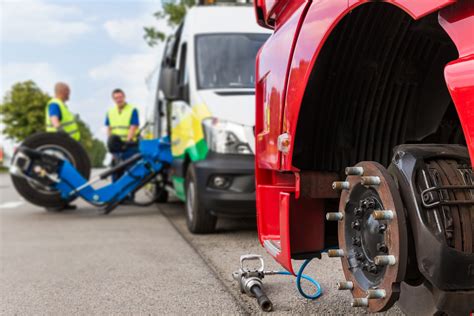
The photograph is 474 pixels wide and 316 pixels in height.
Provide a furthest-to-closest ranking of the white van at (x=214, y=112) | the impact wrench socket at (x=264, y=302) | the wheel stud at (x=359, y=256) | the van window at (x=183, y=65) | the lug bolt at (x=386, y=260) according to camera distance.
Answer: the van window at (x=183, y=65) < the white van at (x=214, y=112) < the impact wrench socket at (x=264, y=302) < the wheel stud at (x=359, y=256) < the lug bolt at (x=386, y=260)

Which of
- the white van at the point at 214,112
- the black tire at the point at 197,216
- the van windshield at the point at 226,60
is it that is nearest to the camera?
the white van at the point at 214,112

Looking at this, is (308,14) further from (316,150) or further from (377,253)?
(377,253)

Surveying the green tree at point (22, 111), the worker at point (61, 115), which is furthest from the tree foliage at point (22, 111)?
the worker at point (61, 115)

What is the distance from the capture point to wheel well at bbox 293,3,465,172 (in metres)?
2.18

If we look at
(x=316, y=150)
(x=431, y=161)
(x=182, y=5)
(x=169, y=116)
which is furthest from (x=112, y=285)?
(x=182, y=5)

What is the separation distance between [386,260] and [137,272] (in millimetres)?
2720

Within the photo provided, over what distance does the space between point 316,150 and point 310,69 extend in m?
0.52

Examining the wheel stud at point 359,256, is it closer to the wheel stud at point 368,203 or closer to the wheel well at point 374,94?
the wheel stud at point 368,203

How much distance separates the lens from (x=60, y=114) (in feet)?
29.5

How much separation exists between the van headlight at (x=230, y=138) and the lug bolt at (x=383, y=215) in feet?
11.8

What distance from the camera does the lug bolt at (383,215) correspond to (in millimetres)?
1781

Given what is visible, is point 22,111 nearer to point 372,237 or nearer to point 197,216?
point 197,216

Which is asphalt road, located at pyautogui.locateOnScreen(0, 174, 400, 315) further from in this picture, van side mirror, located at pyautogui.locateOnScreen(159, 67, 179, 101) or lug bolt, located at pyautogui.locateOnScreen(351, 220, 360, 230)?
van side mirror, located at pyautogui.locateOnScreen(159, 67, 179, 101)

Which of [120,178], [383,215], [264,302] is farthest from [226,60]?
[383,215]
